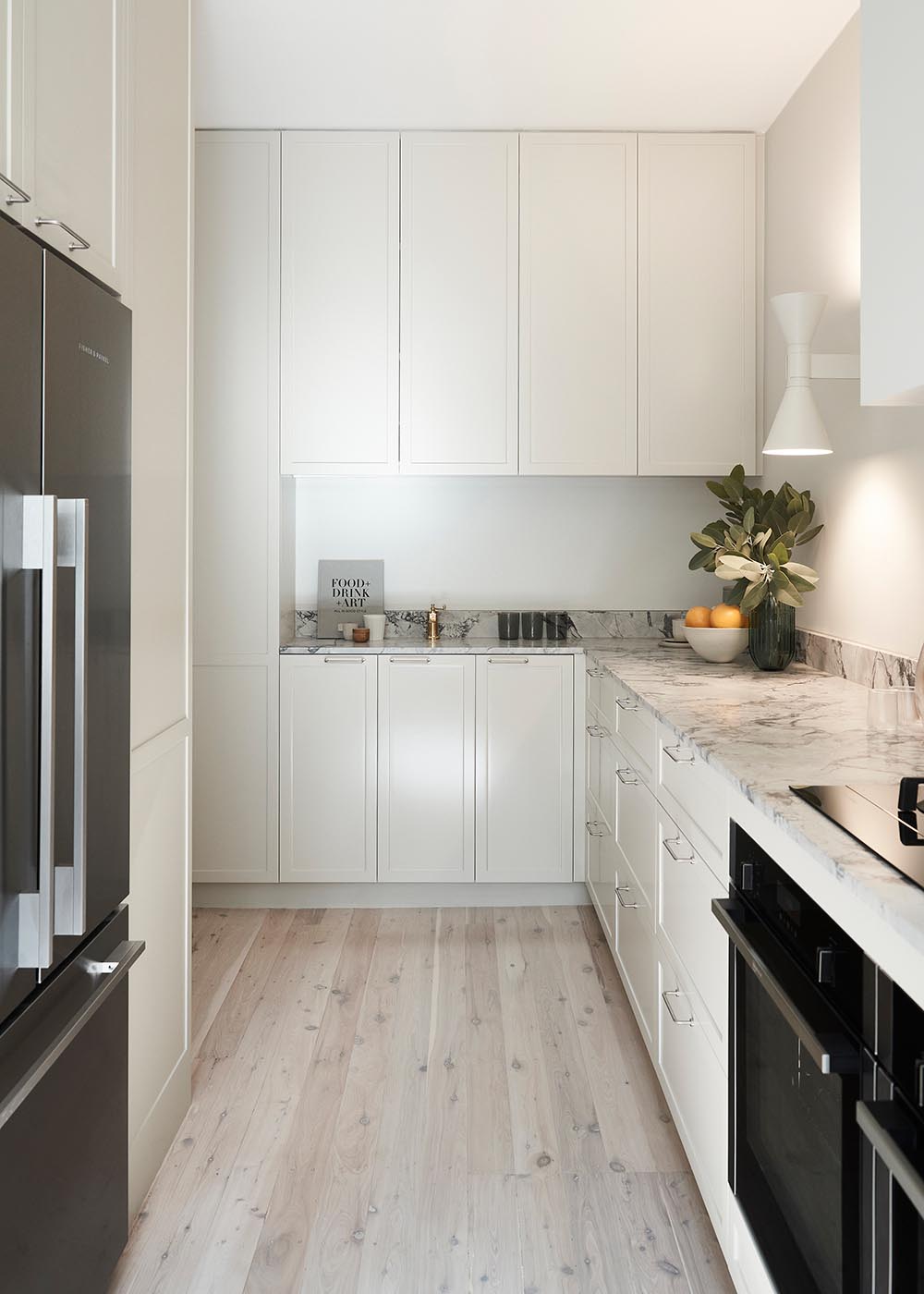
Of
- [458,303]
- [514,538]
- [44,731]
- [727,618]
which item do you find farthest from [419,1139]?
[458,303]

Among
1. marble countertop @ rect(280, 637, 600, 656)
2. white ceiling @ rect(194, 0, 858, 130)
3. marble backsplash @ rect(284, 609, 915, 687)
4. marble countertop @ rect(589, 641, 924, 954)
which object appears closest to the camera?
marble countertop @ rect(589, 641, 924, 954)

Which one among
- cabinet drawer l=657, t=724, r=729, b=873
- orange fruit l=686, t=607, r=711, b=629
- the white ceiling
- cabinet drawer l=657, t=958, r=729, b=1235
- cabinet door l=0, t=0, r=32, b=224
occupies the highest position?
the white ceiling

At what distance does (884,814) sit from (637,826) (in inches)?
47.7

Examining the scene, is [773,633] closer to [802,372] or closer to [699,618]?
[699,618]

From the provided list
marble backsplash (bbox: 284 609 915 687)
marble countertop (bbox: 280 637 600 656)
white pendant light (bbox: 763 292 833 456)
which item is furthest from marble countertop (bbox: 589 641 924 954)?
marble backsplash (bbox: 284 609 915 687)

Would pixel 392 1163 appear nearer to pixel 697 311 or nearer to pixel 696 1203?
pixel 696 1203

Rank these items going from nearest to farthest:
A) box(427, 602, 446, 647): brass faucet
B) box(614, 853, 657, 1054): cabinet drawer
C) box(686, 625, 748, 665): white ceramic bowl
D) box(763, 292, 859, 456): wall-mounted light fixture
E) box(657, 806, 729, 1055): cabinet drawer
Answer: box(657, 806, 729, 1055): cabinet drawer
box(614, 853, 657, 1054): cabinet drawer
box(763, 292, 859, 456): wall-mounted light fixture
box(686, 625, 748, 665): white ceramic bowl
box(427, 602, 446, 647): brass faucet

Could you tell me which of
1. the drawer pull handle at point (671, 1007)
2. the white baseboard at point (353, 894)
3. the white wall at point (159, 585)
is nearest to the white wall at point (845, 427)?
the drawer pull handle at point (671, 1007)

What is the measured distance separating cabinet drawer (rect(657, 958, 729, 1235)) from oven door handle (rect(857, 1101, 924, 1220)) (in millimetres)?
664

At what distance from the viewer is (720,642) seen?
300cm

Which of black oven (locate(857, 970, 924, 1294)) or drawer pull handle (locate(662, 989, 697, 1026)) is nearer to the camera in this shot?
black oven (locate(857, 970, 924, 1294))

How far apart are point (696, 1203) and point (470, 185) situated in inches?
125

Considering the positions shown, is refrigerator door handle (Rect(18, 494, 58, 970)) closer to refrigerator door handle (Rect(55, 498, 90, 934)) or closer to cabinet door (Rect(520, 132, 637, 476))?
refrigerator door handle (Rect(55, 498, 90, 934))

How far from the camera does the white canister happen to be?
3814 mm
